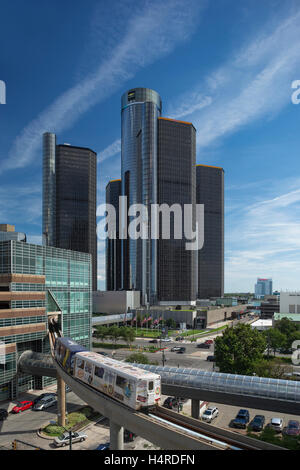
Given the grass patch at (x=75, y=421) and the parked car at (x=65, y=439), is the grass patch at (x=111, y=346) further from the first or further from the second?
the parked car at (x=65, y=439)

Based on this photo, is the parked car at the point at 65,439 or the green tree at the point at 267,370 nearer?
the parked car at the point at 65,439

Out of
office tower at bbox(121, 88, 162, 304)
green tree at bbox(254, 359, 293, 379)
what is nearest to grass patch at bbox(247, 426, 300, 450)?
green tree at bbox(254, 359, 293, 379)

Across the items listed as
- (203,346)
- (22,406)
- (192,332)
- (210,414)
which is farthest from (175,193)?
(210,414)

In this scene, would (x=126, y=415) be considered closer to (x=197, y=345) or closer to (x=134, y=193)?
(x=197, y=345)

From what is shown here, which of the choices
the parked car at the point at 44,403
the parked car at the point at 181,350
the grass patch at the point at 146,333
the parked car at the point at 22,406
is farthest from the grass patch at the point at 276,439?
the grass patch at the point at 146,333

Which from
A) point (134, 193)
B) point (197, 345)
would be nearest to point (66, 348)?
point (197, 345)

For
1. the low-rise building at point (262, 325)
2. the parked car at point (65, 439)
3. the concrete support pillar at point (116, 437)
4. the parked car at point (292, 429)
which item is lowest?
the low-rise building at point (262, 325)

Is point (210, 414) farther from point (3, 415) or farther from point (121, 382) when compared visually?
point (3, 415)
